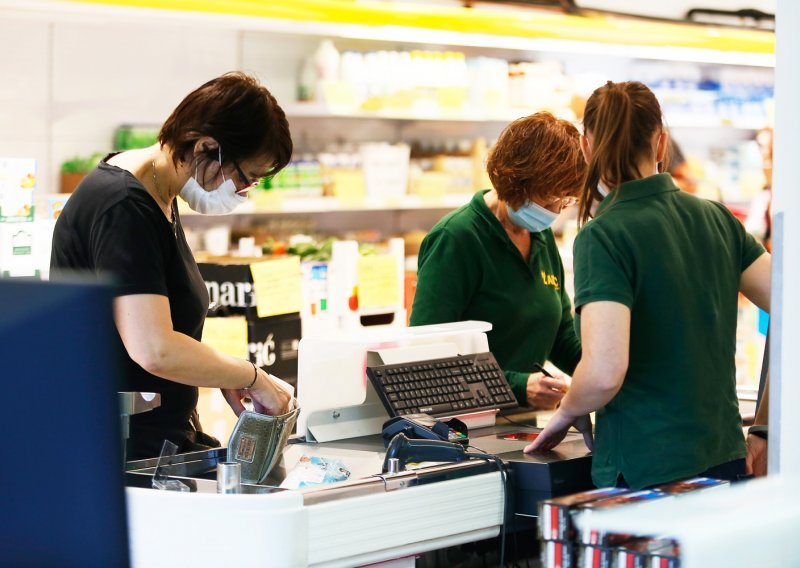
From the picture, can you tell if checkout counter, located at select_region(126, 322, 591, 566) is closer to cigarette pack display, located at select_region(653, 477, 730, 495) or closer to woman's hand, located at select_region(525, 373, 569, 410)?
woman's hand, located at select_region(525, 373, 569, 410)

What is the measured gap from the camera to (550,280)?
309 centimetres

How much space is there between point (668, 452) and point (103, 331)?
1360mm

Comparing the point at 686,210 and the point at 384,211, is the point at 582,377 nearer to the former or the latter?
the point at 686,210

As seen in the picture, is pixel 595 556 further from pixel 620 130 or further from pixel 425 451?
Answer: pixel 620 130

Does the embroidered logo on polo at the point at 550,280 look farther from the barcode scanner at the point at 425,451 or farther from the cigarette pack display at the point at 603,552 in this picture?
the cigarette pack display at the point at 603,552

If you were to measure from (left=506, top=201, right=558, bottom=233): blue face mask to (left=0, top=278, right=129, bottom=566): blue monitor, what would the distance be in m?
1.94

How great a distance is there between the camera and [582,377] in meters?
2.06

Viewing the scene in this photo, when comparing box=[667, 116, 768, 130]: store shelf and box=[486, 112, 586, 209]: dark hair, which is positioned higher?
box=[667, 116, 768, 130]: store shelf

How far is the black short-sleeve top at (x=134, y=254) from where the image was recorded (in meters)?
2.17

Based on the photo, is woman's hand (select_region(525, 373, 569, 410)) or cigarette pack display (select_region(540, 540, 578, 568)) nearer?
cigarette pack display (select_region(540, 540, 578, 568))

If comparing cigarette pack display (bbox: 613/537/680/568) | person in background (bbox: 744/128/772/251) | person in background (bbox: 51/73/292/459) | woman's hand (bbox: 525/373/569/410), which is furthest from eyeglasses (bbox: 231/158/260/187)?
person in background (bbox: 744/128/772/251)

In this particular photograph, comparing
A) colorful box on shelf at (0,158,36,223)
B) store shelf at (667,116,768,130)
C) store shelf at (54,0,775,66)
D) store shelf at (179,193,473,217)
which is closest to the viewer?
colorful box on shelf at (0,158,36,223)

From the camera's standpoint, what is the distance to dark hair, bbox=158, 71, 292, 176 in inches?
90.7

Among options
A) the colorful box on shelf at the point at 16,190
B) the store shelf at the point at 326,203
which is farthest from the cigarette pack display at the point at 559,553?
the store shelf at the point at 326,203
